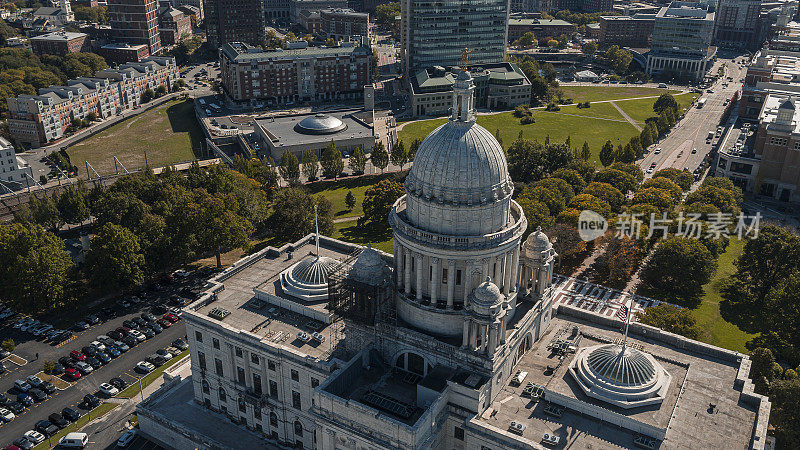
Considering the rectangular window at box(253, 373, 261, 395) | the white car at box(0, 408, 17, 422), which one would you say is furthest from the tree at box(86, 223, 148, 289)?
the rectangular window at box(253, 373, 261, 395)

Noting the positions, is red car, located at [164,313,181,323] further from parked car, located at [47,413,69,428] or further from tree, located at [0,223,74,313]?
parked car, located at [47,413,69,428]

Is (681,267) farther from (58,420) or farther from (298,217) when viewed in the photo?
(58,420)


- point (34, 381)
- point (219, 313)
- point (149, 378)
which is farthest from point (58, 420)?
point (219, 313)

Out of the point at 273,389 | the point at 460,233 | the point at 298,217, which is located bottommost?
the point at 273,389

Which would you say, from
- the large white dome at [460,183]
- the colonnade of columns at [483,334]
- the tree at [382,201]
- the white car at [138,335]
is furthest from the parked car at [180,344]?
the colonnade of columns at [483,334]

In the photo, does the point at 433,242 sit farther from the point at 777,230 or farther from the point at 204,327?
the point at 777,230

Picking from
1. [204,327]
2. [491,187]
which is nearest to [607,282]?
[491,187]

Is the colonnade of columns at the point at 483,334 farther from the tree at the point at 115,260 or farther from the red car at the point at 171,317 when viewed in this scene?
the tree at the point at 115,260
